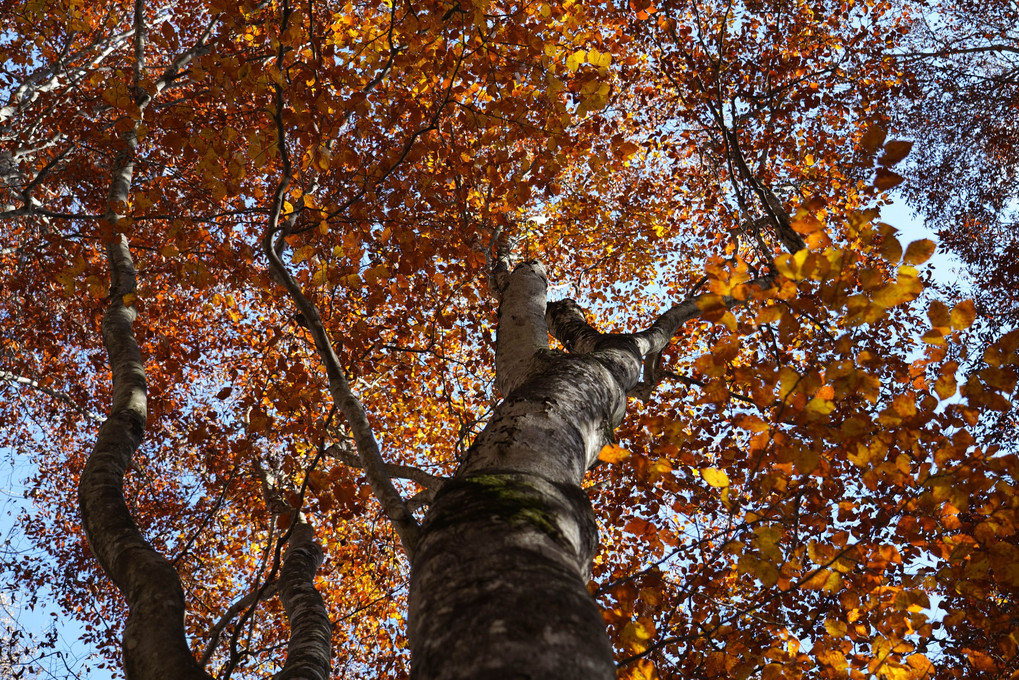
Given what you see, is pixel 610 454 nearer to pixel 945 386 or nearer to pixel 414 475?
pixel 414 475

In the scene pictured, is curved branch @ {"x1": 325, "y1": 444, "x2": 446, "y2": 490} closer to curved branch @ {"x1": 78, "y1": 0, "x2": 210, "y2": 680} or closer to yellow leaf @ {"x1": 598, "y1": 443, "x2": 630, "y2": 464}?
yellow leaf @ {"x1": 598, "y1": 443, "x2": 630, "y2": 464}

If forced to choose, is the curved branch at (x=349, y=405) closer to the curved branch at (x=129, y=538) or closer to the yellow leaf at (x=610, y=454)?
the curved branch at (x=129, y=538)

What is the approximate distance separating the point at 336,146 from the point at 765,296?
697 centimetres

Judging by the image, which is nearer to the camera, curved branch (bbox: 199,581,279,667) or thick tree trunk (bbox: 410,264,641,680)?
thick tree trunk (bbox: 410,264,641,680)

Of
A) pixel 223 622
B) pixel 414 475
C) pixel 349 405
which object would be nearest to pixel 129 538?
pixel 223 622

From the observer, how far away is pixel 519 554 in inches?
62.5

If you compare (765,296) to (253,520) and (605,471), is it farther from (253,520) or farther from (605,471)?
(253,520)

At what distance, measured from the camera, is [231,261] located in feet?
37.2

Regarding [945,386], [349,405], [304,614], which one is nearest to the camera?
[349,405]

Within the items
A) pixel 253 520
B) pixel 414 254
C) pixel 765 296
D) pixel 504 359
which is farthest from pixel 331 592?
pixel 765 296

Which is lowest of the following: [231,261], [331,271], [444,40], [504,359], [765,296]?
[504,359]

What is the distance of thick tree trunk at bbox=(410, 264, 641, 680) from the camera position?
4.22 feet

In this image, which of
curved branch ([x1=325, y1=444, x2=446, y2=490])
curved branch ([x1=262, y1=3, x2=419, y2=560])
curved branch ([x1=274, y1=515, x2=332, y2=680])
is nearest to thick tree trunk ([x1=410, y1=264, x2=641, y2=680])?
curved branch ([x1=262, y1=3, x2=419, y2=560])

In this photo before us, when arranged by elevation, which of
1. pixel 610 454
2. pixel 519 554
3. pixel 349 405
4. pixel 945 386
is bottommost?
pixel 519 554
